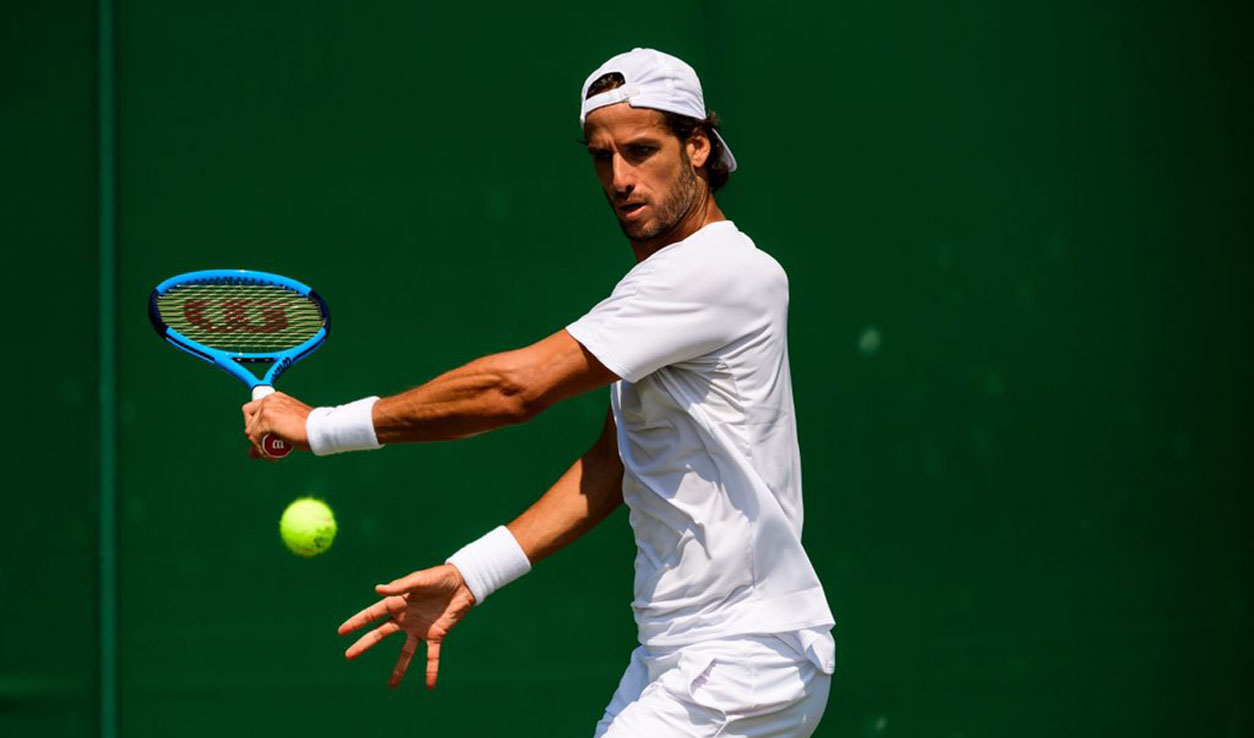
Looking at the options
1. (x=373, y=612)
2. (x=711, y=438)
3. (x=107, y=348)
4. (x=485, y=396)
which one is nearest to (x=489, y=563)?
(x=373, y=612)

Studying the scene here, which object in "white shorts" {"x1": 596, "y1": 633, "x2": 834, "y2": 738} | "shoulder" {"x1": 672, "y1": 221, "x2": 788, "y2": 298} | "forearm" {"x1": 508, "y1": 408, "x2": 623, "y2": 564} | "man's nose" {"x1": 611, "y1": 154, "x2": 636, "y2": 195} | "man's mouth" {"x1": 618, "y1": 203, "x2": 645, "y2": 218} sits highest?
"man's nose" {"x1": 611, "y1": 154, "x2": 636, "y2": 195}

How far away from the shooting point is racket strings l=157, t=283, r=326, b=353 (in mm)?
3402

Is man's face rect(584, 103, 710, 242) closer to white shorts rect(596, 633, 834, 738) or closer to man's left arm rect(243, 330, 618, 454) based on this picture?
man's left arm rect(243, 330, 618, 454)

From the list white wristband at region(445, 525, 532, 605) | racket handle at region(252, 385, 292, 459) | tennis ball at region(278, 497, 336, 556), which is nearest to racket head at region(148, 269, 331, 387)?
racket handle at region(252, 385, 292, 459)

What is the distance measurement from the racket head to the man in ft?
1.60

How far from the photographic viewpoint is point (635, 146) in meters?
3.01

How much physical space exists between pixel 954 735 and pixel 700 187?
6.74 ft

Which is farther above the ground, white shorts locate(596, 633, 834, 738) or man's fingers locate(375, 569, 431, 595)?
man's fingers locate(375, 569, 431, 595)

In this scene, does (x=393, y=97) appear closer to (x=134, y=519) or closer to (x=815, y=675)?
(x=134, y=519)

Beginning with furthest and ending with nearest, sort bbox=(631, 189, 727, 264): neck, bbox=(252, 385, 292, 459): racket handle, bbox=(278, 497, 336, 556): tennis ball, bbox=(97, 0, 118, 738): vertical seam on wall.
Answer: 1. bbox=(97, 0, 118, 738): vertical seam on wall
2. bbox=(278, 497, 336, 556): tennis ball
3. bbox=(631, 189, 727, 264): neck
4. bbox=(252, 385, 292, 459): racket handle

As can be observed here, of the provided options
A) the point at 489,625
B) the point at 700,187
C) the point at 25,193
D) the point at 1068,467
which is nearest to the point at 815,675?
the point at 700,187

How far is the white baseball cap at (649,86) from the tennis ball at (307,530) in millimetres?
1200

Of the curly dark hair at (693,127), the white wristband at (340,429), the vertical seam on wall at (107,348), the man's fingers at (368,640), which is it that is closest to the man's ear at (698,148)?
the curly dark hair at (693,127)

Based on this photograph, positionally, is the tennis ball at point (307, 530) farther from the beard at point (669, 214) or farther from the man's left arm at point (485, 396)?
the beard at point (669, 214)
